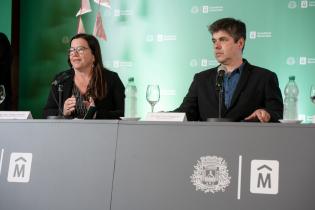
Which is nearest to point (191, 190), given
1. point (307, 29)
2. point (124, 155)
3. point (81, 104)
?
point (124, 155)

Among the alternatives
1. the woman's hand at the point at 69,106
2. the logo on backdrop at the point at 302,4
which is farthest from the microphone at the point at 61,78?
the logo on backdrop at the point at 302,4

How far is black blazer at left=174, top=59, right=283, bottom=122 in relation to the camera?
286 centimetres

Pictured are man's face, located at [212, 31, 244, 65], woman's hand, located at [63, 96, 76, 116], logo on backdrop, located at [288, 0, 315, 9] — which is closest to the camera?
woman's hand, located at [63, 96, 76, 116]

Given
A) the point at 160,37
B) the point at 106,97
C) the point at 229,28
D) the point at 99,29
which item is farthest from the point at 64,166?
the point at 99,29

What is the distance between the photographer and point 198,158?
1982 millimetres

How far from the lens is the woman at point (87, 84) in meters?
3.13

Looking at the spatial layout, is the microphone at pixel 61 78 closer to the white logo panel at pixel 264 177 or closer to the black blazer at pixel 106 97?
the black blazer at pixel 106 97

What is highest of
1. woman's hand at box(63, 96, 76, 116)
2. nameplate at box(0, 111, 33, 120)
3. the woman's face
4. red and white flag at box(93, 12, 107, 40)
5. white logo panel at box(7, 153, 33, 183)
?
red and white flag at box(93, 12, 107, 40)

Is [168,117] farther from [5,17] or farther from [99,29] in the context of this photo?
[5,17]

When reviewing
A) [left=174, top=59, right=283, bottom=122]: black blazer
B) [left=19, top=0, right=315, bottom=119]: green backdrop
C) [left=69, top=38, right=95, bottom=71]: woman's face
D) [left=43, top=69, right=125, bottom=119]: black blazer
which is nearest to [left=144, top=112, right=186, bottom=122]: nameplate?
[left=174, top=59, right=283, bottom=122]: black blazer

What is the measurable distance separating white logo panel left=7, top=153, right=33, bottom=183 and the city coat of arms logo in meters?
0.74

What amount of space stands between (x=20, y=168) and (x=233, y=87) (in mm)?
1326

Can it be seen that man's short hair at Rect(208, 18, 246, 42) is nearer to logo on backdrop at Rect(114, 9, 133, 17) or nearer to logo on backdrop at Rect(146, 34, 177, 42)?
logo on backdrop at Rect(146, 34, 177, 42)

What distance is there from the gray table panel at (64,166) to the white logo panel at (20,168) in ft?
0.06
